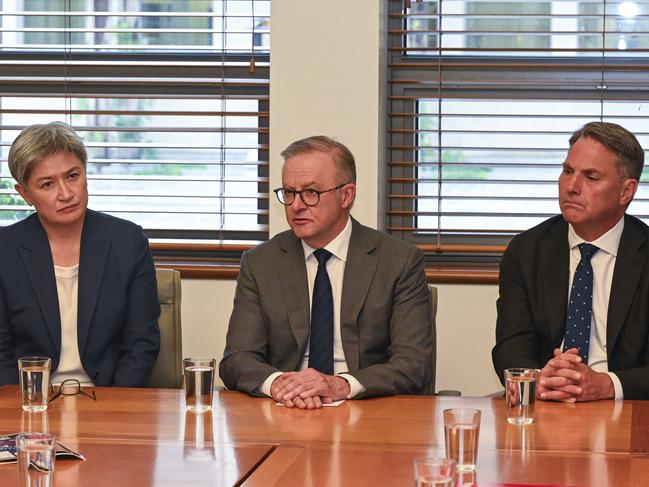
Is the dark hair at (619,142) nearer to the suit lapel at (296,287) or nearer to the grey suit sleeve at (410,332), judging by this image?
the grey suit sleeve at (410,332)

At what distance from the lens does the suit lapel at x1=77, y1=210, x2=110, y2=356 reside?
10.7ft

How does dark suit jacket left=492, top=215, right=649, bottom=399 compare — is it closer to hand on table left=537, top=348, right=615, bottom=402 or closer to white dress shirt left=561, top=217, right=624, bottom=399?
white dress shirt left=561, top=217, right=624, bottom=399

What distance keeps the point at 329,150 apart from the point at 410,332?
0.60m

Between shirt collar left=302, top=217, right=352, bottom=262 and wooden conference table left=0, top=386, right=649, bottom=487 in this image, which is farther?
shirt collar left=302, top=217, right=352, bottom=262

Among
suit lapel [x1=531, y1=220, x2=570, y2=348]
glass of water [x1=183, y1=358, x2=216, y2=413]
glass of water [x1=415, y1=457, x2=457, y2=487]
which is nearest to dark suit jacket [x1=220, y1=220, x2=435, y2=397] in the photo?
suit lapel [x1=531, y1=220, x2=570, y2=348]

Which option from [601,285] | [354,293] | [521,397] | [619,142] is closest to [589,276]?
[601,285]

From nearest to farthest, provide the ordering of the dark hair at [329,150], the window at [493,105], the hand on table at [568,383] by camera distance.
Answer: the hand on table at [568,383]
the dark hair at [329,150]
the window at [493,105]

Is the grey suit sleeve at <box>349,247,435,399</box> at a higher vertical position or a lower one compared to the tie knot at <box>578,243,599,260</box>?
lower

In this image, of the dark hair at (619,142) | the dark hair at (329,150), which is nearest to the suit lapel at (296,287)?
the dark hair at (329,150)

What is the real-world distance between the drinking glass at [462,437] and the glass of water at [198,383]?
737mm

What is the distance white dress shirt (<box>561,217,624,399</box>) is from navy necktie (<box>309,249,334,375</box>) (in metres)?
0.74

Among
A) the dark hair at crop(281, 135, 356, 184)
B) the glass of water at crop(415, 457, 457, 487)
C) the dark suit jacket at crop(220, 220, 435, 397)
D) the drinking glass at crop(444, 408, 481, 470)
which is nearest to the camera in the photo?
the glass of water at crop(415, 457, 457, 487)

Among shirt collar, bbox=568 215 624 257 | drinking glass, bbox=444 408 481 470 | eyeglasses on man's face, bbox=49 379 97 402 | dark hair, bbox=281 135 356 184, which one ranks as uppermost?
dark hair, bbox=281 135 356 184

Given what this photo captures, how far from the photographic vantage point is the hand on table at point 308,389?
8.32 feet
